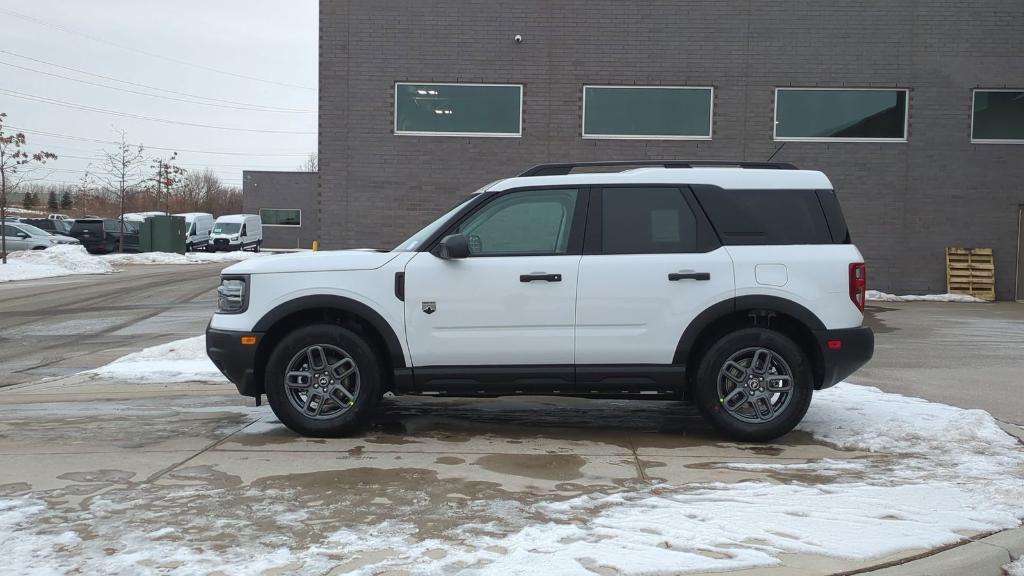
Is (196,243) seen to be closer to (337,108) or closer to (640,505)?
(337,108)

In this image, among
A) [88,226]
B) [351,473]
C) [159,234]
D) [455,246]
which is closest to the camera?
[351,473]

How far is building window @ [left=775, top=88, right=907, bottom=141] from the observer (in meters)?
17.2

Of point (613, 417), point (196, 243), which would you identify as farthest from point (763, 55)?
point (196, 243)

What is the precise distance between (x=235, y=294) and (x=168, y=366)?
163 inches

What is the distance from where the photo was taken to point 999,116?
56.8 feet

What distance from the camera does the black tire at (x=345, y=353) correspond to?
6.21m

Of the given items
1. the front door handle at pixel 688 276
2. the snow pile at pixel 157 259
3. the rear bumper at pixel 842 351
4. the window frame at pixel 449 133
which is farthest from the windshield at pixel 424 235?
the snow pile at pixel 157 259

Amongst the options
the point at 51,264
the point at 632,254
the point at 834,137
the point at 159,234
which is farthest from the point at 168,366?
the point at 159,234

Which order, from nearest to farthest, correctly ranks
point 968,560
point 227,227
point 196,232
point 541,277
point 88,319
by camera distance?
point 968,560 → point 541,277 → point 88,319 → point 227,227 → point 196,232

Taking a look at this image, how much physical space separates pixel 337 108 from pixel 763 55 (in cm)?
837

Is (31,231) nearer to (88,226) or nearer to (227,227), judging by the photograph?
(88,226)

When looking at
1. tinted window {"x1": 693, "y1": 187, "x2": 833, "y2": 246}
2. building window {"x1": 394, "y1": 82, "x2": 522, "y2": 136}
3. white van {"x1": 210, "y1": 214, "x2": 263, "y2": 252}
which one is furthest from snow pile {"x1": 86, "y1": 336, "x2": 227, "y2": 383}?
white van {"x1": 210, "y1": 214, "x2": 263, "y2": 252}

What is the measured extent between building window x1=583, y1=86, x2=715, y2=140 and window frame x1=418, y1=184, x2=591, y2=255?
11.0m

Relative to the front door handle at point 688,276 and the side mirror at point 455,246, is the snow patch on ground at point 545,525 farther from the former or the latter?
the side mirror at point 455,246
